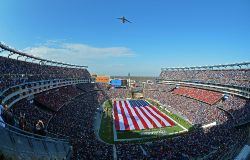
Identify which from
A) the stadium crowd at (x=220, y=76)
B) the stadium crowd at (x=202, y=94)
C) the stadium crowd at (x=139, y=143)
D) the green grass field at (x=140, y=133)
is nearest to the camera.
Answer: the stadium crowd at (x=139, y=143)

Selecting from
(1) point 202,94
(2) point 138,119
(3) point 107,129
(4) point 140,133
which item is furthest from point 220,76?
(3) point 107,129

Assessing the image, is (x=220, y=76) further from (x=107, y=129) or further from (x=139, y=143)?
(x=139, y=143)

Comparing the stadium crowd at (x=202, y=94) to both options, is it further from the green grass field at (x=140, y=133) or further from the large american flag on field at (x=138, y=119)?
the large american flag on field at (x=138, y=119)

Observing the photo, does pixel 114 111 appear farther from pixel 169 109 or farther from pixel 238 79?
pixel 238 79

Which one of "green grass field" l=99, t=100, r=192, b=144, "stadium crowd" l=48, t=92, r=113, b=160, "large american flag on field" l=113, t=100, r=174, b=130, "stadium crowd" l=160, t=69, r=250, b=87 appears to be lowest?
"green grass field" l=99, t=100, r=192, b=144

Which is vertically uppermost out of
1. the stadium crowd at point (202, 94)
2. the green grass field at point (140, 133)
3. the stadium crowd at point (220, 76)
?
the stadium crowd at point (220, 76)

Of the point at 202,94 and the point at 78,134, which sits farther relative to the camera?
the point at 202,94

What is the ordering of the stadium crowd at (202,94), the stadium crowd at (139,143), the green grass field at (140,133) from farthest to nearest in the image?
the stadium crowd at (202,94), the green grass field at (140,133), the stadium crowd at (139,143)

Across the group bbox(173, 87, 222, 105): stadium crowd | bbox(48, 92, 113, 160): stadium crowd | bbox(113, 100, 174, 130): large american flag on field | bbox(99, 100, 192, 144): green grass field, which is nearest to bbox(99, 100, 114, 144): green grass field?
A: bbox(99, 100, 192, 144): green grass field

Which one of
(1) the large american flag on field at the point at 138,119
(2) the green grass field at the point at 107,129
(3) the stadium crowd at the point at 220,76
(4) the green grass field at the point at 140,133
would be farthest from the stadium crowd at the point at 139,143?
(1) the large american flag on field at the point at 138,119

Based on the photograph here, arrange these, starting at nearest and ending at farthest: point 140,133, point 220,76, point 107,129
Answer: point 140,133, point 107,129, point 220,76

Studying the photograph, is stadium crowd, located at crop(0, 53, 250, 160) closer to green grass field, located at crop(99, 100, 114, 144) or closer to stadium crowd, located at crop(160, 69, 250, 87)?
stadium crowd, located at crop(160, 69, 250, 87)
